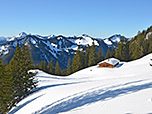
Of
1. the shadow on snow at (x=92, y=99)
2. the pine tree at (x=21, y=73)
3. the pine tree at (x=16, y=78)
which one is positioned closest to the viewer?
the shadow on snow at (x=92, y=99)

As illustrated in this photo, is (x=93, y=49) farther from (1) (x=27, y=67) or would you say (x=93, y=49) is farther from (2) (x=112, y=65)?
(1) (x=27, y=67)

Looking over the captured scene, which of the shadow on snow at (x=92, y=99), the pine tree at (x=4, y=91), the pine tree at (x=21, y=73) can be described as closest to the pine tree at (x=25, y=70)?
the pine tree at (x=21, y=73)

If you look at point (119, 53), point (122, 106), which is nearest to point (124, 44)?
point (119, 53)

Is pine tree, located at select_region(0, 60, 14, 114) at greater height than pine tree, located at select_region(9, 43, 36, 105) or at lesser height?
lesser

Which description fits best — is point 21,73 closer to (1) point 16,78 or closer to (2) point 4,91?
(1) point 16,78

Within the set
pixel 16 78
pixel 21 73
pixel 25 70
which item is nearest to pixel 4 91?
pixel 16 78

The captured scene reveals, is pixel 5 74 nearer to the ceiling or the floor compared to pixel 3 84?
nearer to the ceiling

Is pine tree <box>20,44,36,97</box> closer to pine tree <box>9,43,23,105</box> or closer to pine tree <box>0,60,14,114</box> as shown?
pine tree <box>9,43,23,105</box>

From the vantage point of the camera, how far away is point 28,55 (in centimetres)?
2312

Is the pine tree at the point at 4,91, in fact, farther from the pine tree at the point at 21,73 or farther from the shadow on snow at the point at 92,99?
the shadow on snow at the point at 92,99

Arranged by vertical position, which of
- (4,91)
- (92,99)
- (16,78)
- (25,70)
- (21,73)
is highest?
(25,70)

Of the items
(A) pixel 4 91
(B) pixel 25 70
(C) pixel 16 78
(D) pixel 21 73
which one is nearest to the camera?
(A) pixel 4 91

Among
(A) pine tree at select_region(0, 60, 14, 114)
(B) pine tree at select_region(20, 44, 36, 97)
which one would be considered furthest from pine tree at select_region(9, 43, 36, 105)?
(A) pine tree at select_region(0, 60, 14, 114)

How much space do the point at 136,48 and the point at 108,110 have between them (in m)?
57.9
